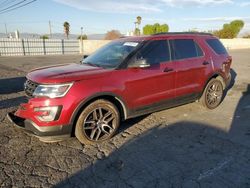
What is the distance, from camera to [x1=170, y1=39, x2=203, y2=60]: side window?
5031 millimetres

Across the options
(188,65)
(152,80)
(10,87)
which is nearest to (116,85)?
(152,80)

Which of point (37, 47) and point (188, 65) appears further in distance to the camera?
point (37, 47)

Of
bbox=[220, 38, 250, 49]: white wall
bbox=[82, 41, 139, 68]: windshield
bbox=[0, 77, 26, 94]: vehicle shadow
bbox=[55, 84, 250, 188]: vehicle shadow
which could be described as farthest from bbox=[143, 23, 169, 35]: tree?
bbox=[55, 84, 250, 188]: vehicle shadow

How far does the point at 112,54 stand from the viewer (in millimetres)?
4781

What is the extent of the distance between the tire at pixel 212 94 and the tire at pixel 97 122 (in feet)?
8.61

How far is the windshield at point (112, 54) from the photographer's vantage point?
441cm

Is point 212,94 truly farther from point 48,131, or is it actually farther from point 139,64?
point 48,131

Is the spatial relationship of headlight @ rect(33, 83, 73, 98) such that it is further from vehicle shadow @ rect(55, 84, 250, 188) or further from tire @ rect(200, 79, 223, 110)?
tire @ rect(200, 79, 223, 110)

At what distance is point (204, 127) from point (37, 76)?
3.33m

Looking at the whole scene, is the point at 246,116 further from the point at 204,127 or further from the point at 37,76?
the point at 37,76

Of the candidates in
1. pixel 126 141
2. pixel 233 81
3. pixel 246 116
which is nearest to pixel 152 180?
pixel 126 141

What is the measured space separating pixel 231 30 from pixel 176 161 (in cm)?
5595

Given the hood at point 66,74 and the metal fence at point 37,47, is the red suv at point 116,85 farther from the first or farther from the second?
the metal fence at point 37,47

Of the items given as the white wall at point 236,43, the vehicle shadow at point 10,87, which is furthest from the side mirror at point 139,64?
the white wall at point 236,43
